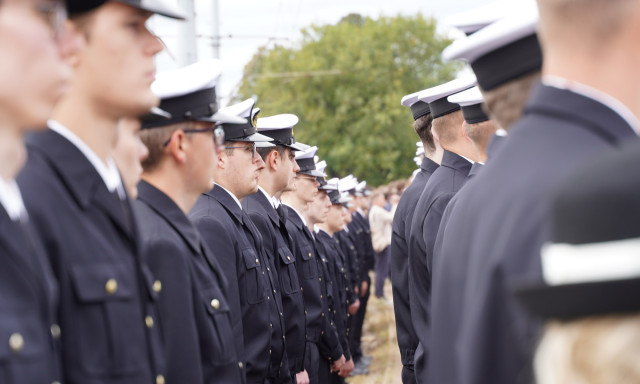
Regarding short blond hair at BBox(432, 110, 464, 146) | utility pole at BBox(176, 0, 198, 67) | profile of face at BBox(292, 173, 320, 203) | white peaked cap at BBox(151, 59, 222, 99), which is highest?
utility pole at BBox(176, 0, 198, 67)

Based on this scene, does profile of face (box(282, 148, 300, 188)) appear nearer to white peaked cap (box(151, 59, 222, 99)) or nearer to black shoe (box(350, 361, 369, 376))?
white peaked cap (box(151, 59, 222, 99))

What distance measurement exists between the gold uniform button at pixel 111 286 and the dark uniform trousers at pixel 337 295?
20.6 ft

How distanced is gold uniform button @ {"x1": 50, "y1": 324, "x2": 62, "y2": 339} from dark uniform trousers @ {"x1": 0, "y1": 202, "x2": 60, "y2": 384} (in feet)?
0.22

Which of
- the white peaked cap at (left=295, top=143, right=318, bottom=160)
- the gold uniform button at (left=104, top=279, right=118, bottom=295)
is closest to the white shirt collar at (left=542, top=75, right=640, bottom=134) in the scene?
the gold uniform button at (left=104, top=279, right=118, bottom=295)

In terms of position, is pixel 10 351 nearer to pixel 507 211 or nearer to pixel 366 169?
pixel 507 211

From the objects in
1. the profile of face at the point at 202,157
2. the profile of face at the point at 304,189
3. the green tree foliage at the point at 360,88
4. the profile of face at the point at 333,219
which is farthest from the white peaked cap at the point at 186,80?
the green tree foliage at the point at 360,88

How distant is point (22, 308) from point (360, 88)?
4448 centimetres

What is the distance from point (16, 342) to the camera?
2025 mm

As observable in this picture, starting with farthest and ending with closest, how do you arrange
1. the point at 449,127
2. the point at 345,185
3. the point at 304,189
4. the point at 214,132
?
the point at 345,185, the point at 304,189, the point at 449,127, the point at 214,132

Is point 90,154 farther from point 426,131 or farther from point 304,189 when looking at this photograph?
point 304,189

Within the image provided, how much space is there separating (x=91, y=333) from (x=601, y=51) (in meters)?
1.58

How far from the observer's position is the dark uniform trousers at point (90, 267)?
2.45 meters

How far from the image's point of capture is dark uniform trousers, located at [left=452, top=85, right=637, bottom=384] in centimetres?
162

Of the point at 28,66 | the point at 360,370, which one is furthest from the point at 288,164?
the point at 360,370
